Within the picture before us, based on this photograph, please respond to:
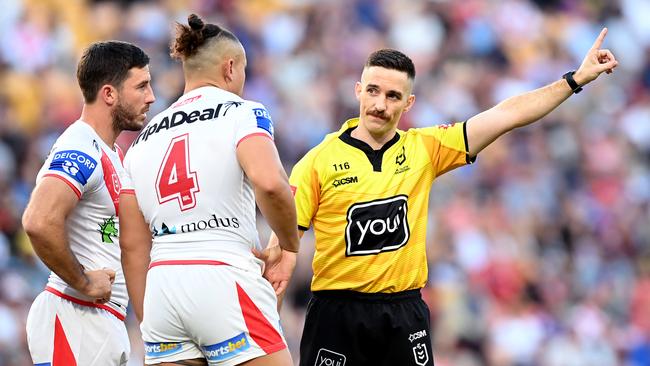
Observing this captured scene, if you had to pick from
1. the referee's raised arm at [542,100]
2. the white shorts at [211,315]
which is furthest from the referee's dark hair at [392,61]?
the white shorts at [211,315]

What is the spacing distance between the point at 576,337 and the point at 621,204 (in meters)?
2.57

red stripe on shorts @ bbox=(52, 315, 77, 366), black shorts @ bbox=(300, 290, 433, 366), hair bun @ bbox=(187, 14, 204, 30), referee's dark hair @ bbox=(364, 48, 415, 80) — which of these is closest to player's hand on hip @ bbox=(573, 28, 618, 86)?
referee's dark hair @ bbox=(364, 48, 415, 80)

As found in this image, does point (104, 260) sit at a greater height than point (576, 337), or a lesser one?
greater

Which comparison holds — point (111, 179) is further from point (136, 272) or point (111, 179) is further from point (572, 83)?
point (572, 83)

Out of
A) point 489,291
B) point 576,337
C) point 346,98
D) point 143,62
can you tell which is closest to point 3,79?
point 346,98

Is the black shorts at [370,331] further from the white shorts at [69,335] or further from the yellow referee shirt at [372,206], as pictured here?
the white shorts at [69,335]

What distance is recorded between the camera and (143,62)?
23.5 feet

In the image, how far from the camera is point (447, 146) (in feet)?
25.3

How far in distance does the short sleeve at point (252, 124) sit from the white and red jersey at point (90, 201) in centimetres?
99

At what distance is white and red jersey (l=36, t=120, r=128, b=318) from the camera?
6.71 metres

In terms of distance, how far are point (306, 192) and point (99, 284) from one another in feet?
4.83

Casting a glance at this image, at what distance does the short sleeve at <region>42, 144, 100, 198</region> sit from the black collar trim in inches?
66.4

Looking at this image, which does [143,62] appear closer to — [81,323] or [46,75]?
[81,323]

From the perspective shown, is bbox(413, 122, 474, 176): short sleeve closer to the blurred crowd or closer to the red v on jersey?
the red v on jersey
